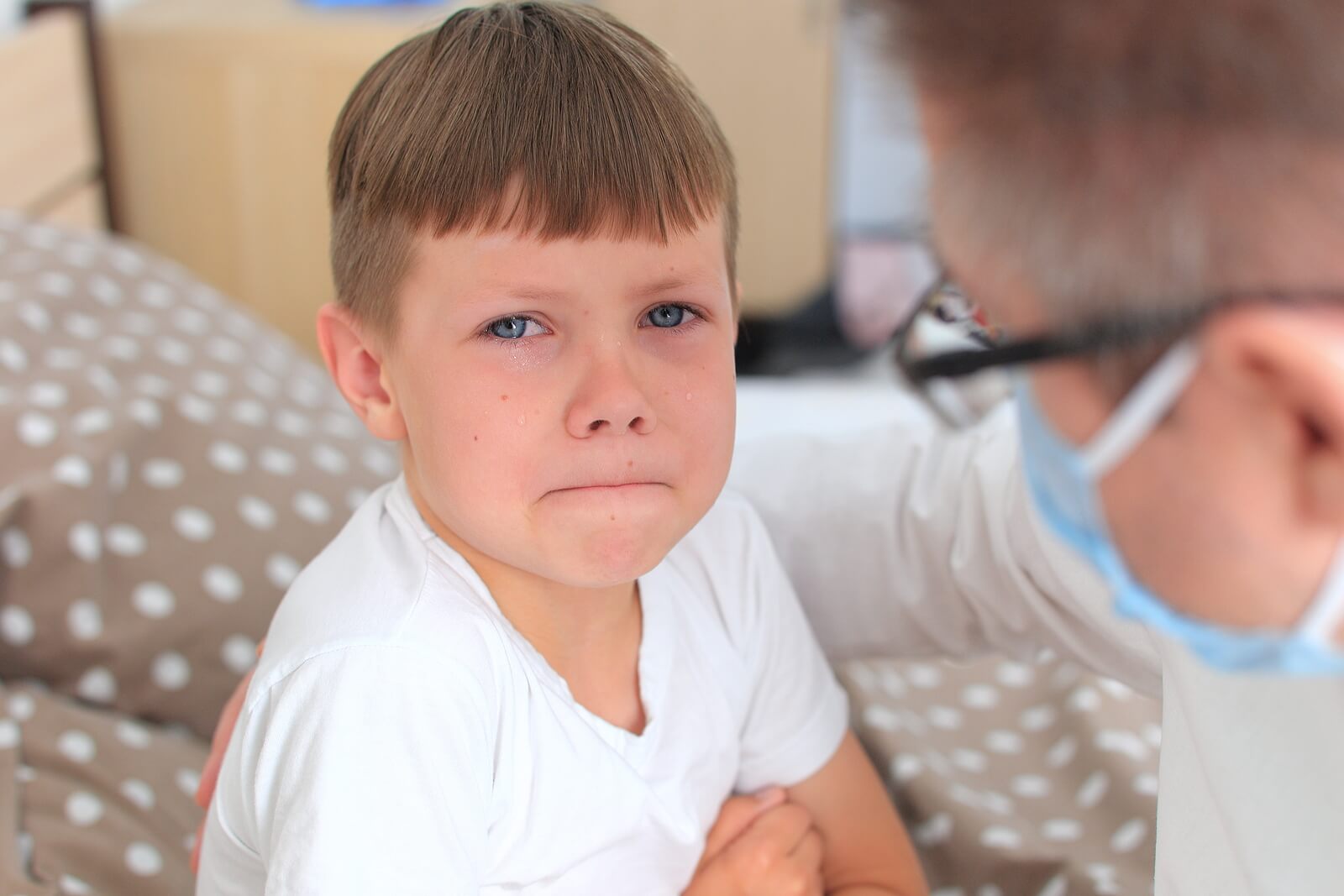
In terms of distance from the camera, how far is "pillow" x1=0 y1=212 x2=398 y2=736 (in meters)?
1.18

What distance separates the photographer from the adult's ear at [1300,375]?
44cm

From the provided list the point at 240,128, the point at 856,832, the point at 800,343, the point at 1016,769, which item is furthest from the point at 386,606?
the point at 800,343

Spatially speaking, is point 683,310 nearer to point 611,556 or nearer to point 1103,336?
point 611,556

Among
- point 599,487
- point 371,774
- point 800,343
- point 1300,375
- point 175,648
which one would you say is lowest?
point 800,343

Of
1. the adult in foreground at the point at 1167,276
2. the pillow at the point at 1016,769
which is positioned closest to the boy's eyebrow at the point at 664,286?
the adult in foreground at the point at 1167,276

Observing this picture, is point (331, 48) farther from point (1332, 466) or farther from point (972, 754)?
point (1332, 466)

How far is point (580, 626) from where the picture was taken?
3.00 feet

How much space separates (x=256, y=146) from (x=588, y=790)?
1781 millimetres

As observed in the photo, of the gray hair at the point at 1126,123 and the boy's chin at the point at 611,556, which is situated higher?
the gray hair at the point at 1126,123

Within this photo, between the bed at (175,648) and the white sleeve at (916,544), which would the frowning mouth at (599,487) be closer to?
the white sleeve at (916,544)

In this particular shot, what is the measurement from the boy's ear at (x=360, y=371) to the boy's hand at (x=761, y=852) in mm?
378

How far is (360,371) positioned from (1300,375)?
645mm

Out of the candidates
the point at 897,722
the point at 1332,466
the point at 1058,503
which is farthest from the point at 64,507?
the point at 1332,466

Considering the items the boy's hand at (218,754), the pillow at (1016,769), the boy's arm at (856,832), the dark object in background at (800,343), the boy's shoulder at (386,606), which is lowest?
the dark object in background at (800,343)
